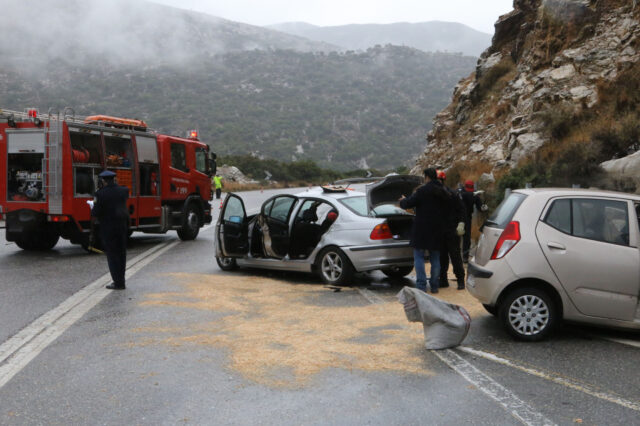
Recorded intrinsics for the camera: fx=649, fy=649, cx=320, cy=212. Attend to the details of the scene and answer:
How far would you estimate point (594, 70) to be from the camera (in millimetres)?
20016

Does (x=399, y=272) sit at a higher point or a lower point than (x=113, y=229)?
lower

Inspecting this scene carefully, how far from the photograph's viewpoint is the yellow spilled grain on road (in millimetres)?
5457

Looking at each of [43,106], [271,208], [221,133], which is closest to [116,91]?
[43,106]

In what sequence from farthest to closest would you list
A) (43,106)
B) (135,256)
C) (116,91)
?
(116,91) → (43,106) → (135,256)

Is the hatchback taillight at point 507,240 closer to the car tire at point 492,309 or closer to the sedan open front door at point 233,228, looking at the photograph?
the car tire at point 492,309

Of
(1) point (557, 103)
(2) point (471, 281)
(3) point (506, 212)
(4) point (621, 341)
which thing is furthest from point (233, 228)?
(1) point (557, 103)

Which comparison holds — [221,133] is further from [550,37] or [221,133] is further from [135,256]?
[135,256]

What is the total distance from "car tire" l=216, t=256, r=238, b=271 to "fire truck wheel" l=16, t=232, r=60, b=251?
4813 mm

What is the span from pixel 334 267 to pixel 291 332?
3.01 meters

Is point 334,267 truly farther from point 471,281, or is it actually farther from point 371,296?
point 471,281

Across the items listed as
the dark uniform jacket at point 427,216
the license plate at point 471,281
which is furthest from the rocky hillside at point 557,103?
the license plate at point 471,281

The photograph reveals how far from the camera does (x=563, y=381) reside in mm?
5082

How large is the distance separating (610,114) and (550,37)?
7.09m

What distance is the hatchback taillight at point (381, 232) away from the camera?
30.3ft
